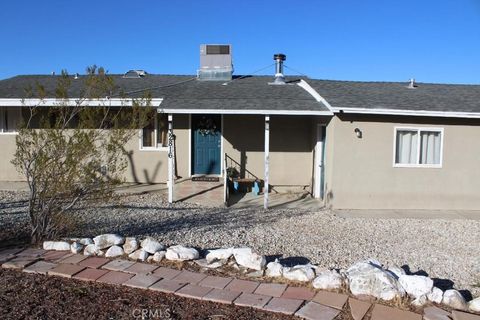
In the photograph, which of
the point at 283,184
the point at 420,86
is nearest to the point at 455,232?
the point at 283,184

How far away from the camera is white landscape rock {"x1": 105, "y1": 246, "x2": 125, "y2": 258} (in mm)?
5316

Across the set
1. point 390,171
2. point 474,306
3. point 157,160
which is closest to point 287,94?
point 390,171

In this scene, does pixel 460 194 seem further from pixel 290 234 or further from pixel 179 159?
pixel 179 159

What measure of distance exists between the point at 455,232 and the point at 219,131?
720 cm

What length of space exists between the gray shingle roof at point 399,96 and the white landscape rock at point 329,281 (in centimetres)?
607

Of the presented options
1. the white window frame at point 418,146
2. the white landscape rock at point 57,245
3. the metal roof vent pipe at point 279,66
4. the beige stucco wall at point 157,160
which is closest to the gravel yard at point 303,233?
the white landscape rock at point 57,245

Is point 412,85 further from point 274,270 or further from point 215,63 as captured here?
point 274,270

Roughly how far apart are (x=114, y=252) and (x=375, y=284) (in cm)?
312

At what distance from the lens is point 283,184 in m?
12.8

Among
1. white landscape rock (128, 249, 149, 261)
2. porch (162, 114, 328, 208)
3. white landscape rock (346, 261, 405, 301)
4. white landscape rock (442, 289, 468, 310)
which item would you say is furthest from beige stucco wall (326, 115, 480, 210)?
white landscape rock (442, 289, 468, 310)

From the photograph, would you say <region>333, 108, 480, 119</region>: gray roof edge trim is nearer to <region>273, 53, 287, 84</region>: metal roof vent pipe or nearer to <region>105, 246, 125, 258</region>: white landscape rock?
<region>273, 53, 287, 84</region>: metal roof vent pipe

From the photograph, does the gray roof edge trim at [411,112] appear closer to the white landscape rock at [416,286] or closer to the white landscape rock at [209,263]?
the white landscape rock at [209,263]

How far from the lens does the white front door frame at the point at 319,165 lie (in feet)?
38.1

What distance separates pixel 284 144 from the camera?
42.0ft
